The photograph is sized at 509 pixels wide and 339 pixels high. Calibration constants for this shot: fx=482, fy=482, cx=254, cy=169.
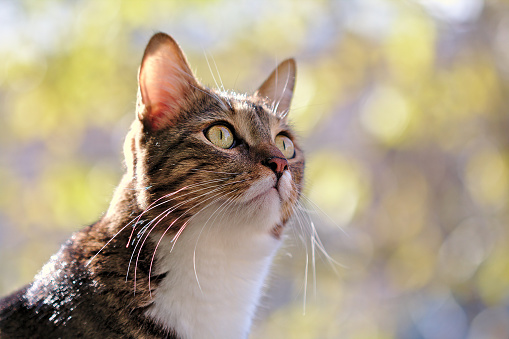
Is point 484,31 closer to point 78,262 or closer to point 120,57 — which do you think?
point 120,57

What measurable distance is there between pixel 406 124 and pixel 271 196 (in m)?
1.30

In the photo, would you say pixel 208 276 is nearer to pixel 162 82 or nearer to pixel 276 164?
pixel 276 164

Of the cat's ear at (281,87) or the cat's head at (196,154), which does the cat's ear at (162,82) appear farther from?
the cat's ear at (281,87)

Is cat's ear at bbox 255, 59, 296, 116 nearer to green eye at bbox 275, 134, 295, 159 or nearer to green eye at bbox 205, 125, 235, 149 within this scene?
green eye at bbox 275, 134, 295, 159

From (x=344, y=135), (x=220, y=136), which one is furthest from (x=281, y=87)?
(x=344, y=135)

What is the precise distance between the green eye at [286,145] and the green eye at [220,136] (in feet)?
0.44

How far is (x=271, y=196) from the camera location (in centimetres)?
77

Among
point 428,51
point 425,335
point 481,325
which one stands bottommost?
→ point 425,335

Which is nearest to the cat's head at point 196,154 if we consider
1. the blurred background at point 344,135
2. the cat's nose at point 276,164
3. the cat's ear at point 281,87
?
the cat's nose at point 276,164

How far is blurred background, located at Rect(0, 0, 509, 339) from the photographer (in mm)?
1792

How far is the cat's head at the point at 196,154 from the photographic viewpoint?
750 mm

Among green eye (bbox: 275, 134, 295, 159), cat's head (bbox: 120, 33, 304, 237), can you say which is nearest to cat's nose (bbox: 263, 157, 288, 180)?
cat's head (bbox: 120, 33, 304, 237)

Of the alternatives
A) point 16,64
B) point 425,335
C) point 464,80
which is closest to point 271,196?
point 16,64

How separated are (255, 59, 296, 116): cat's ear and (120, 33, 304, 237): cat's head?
0.56 ft
